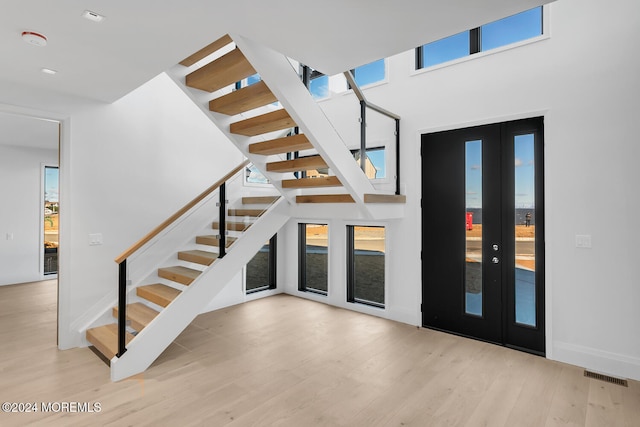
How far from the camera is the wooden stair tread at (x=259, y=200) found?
14.1ft

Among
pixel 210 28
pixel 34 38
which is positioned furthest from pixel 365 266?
pixel 34 38

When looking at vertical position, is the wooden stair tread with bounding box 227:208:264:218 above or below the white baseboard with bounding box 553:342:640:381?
above

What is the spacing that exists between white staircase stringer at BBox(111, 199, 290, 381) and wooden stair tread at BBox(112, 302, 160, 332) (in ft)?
0.39

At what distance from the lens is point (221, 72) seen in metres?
2.96

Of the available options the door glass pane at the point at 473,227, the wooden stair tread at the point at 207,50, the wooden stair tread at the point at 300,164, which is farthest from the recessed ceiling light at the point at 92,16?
the door glass pane at the point at 473,227

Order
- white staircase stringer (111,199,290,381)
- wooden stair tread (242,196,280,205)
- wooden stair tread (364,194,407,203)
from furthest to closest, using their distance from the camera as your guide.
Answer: wooden stair tread (242,196,280,205)
wooden stair tread (364,194,407,203)
white staircase stringer (111,199,290,381)

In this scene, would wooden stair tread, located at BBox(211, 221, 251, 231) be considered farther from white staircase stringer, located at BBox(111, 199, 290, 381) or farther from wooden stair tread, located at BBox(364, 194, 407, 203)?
wooden stair tread, located at BBox(364, 194, 407, 203)

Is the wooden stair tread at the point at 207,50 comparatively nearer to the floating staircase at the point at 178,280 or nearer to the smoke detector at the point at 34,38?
the smoke detector at the point at 34,38

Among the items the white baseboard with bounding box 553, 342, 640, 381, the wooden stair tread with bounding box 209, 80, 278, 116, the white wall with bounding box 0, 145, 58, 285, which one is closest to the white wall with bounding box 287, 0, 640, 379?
the white baseboard with bounding box 553, 342, 640, 381

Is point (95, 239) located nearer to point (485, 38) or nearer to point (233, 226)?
point (233, 226)

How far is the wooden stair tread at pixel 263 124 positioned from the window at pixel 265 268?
2.93 m

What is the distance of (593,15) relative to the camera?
10.8 ft

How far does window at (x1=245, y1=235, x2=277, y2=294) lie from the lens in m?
6.14

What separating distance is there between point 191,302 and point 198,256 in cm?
59
